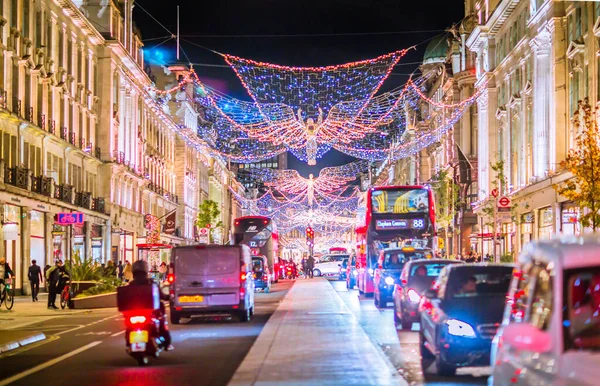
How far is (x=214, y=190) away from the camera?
132 metres

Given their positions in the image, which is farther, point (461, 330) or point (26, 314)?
point (26, 314)

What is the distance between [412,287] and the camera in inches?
876

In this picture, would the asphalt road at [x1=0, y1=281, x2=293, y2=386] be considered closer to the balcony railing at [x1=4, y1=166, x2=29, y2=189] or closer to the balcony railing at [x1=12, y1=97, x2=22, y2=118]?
the balcony railing at [x1=4, y1=166, x2=29, y2=189]

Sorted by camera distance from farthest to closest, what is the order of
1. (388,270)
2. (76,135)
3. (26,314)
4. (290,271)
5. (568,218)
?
(290,271) < (76,135) < (568,218) < (26,314) < (388,270)

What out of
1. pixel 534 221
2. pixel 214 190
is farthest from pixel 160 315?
pixel 214 190

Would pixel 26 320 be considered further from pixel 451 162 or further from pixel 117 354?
pixel 451 162

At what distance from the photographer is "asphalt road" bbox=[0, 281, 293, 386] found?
13969mm

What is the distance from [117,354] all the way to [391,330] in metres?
6.90

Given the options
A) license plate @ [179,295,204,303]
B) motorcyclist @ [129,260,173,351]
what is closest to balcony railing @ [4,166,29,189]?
license plate @ [179,295,204,303]

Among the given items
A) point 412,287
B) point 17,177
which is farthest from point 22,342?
point 17,177

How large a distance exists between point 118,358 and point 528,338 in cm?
1192

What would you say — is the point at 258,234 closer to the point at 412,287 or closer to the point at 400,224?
the point at 400,224

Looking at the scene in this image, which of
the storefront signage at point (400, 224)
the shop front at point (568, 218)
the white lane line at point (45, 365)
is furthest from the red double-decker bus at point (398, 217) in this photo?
the white lane line at point (45, 365)

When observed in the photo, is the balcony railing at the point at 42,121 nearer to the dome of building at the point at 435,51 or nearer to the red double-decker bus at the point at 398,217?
the red double-decker bus at the point at 398,217
